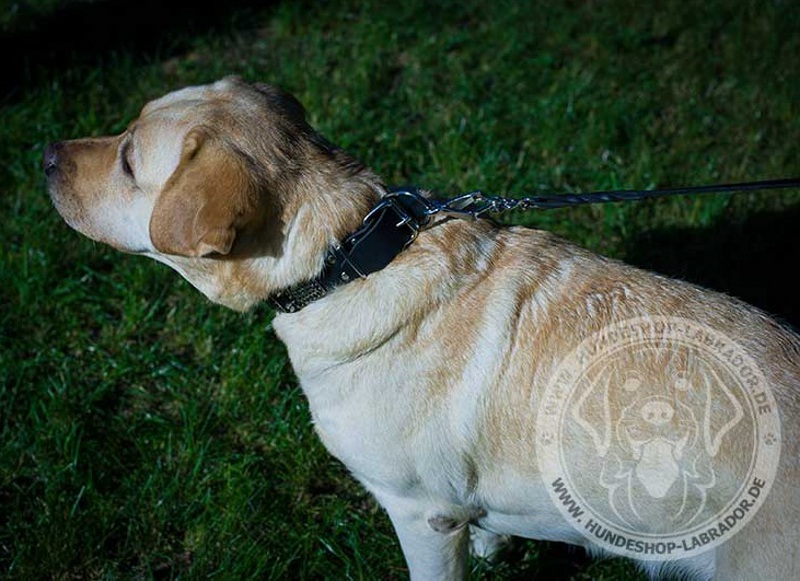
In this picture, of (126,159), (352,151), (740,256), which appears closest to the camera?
(126,159)

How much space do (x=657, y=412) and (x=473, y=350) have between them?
24.9 inches

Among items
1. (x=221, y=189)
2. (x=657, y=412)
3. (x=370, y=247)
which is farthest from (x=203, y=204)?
(x=657, y=412)

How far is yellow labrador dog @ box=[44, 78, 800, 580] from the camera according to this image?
9.82ft

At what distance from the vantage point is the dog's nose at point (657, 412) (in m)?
2.99

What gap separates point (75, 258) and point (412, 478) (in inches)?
110

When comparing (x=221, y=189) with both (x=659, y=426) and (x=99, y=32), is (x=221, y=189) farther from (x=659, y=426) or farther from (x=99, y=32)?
(x=99, y=32)

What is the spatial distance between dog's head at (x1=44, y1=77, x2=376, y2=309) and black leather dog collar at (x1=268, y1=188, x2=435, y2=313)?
51 millimetres

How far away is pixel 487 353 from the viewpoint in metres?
3.17

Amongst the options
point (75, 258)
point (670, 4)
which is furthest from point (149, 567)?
point (670, 4)

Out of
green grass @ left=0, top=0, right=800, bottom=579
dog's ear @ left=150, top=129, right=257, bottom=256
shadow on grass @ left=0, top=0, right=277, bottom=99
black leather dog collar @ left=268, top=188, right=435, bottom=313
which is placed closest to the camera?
dog's ear @ left=150, top=129, right=257, bottom=256

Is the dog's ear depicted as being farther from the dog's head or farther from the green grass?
the green grass

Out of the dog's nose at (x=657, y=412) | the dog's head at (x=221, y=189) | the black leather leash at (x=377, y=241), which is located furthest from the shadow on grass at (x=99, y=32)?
the dog's nose at (x=657, y=412)

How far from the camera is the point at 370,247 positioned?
10.4 ft

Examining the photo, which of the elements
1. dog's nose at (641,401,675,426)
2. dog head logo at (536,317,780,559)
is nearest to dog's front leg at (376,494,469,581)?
dog head logo at (536,317,780,559)
